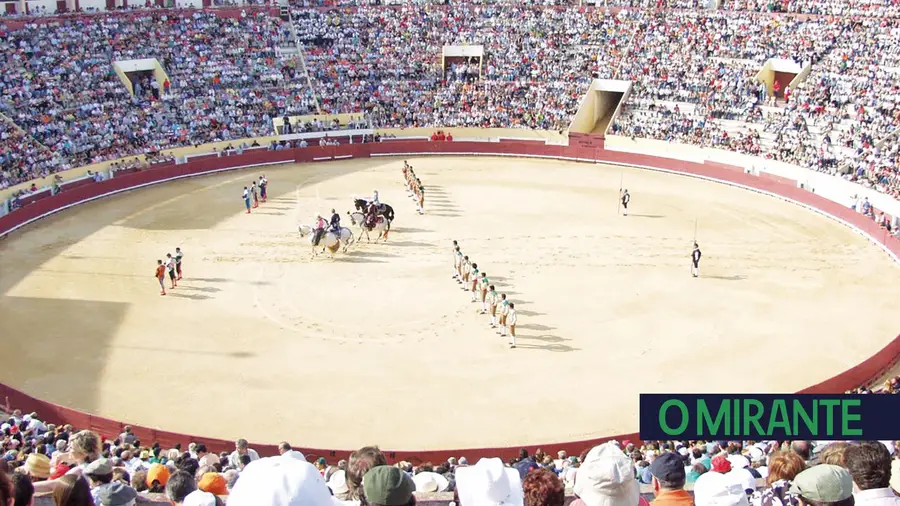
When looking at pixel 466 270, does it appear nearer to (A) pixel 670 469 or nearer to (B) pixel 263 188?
(B) pixel 263 188

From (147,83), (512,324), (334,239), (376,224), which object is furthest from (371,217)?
(147,83)

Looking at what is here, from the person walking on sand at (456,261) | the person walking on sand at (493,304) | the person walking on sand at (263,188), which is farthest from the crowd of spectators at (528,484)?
the person walking on sand at (263,188)

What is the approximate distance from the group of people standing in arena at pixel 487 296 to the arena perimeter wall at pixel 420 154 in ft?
19.5

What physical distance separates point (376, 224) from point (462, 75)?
2603cm

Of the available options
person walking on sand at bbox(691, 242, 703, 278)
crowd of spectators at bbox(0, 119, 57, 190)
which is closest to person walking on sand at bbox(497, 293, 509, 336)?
person walking on sand at bbox(691, 242, 703, 278)

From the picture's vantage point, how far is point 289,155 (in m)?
48.3

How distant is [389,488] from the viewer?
6.18 m

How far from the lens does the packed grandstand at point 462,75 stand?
4472cm

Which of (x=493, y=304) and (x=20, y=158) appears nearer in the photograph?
(x=493, y=304)

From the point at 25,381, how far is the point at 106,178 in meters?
22.5

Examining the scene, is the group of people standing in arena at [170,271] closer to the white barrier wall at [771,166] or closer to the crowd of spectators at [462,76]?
the crowd of spectators at [462,76]

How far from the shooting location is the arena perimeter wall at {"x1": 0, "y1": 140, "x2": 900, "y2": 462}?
18.1 m

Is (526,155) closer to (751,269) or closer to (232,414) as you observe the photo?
(751,269)

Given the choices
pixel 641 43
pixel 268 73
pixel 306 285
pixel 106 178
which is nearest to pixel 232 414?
pixel 306 285
